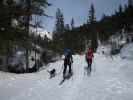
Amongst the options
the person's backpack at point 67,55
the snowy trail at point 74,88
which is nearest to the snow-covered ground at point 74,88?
the snowy trail at point 74,88

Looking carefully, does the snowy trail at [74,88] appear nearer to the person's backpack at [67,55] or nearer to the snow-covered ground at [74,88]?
the snow-covered ground at [74,88]

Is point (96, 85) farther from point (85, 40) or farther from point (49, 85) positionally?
point (85, 40)

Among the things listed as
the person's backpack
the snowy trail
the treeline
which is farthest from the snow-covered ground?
the treeline

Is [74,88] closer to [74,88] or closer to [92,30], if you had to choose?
[74,88]

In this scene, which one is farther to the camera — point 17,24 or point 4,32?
point 17,24

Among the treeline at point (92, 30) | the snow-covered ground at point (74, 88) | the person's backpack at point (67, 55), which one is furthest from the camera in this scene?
the treeline at point (92, 30)

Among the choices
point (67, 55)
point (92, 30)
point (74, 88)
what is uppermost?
point (92, 30)

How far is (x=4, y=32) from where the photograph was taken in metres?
13.6

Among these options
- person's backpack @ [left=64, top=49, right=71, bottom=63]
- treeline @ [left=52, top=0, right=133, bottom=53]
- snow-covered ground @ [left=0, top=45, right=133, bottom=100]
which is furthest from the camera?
treeline @ [left=52, top=0, right=133, bottom=53]

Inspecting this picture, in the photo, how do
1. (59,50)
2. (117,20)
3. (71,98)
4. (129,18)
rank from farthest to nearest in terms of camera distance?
(117,20)
(129,18)
(59,50)
(71,98)

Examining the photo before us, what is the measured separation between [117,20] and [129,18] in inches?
287

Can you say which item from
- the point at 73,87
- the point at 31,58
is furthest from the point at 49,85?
the point at 31,58

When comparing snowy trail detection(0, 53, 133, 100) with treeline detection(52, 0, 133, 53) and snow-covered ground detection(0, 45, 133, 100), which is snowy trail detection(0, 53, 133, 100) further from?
treeline detection(52, 0, 133, 53)

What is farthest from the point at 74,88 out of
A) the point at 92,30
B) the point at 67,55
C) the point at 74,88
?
the point at 92,30
